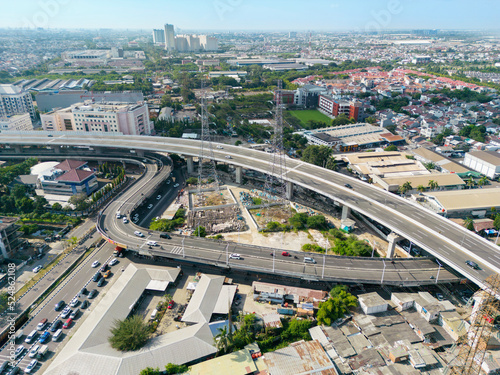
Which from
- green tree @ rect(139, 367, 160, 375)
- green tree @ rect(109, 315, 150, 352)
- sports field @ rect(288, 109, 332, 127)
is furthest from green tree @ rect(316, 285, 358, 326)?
sports field @ rect(288, 109, 332, 127)

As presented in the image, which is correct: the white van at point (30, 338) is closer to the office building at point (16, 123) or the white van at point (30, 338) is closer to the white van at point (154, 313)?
the white van at point (154, 313)

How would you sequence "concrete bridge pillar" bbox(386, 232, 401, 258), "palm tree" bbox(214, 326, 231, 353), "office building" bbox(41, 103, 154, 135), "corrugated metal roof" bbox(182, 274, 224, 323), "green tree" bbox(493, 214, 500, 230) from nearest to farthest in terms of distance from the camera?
"palm tree" bbox(214, 326, 231, 353) < "corrugated metal roof" bbox(182, 274, 224, 323) < "concrete bridge pillar" bbox(386, 232, 401, 258) < "green tree" bbox(493, 214, 500, 230) < "office building" bbox(41, 103, 154, 135)

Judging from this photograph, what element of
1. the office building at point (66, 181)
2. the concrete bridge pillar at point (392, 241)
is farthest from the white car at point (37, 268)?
the concrete bridge pillar at point (392, 241)

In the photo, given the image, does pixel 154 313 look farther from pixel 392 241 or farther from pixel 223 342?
pixel 392 241

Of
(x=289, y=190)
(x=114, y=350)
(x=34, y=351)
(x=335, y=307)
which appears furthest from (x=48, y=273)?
(x=289, y=190)

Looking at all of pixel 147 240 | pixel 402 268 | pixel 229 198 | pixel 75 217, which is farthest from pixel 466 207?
pixel 75 217

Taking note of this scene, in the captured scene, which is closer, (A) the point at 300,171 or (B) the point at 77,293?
(B) the point at 77,293

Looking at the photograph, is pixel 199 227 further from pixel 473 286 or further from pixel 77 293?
pixel 473 286

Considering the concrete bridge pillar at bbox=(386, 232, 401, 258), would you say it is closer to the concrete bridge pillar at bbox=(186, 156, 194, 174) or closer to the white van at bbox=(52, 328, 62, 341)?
the white van at bbox=(52, 328, 62, 341)
